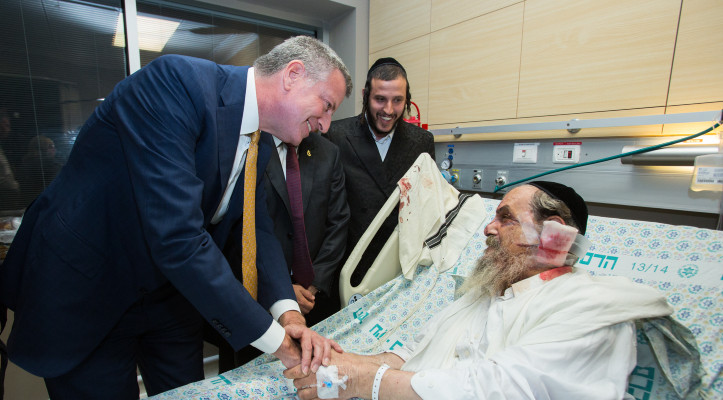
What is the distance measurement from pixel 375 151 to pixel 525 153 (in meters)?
0.98

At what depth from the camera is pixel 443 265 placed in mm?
1857

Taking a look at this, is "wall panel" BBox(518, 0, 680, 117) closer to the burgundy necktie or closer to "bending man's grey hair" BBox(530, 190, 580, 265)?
"bending man's grey hair" BBox(530, 190, 580, 265)

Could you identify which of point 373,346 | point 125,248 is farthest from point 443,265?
point 125,248

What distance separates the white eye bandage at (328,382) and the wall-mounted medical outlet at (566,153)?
1808mm

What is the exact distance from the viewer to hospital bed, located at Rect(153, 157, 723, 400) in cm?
115

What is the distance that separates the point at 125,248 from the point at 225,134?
0.44 metres

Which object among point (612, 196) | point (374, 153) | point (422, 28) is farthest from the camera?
point (422, 28)

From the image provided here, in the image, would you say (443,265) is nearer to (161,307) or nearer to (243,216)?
(243,216)

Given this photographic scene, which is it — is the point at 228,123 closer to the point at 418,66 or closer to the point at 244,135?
the point at 244,135

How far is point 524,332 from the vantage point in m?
1.15

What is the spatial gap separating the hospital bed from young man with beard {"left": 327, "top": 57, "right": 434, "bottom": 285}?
24cm

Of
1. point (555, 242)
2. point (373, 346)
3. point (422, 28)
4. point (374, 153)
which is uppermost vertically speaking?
point (422, 28)

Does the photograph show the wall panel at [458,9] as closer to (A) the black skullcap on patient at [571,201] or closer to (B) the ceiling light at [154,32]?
(A) the black skullcap on patient at [571,201]

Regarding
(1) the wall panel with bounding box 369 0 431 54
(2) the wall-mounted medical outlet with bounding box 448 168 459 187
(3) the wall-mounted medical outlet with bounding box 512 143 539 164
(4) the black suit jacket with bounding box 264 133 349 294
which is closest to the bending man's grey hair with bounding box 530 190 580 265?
(4) the black suit jacket with bounding box 264 133 349 294
